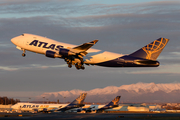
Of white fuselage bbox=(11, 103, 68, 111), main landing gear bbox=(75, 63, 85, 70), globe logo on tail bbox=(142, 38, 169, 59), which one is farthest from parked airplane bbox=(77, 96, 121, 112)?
globe logo on tail bbox=(142, 38, 169, 59)

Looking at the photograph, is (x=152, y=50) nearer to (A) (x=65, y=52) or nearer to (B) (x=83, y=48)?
(B) (x=83, y=48)

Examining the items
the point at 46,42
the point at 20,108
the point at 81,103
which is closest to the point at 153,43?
the point at 46,42

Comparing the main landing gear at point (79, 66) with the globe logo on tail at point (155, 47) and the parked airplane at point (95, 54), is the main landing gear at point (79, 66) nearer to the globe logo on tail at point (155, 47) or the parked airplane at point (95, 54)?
the parked airplane at point (95, 54)

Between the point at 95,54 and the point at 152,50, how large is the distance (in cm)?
1452

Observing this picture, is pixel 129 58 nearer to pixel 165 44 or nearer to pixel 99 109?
pixel 165 44

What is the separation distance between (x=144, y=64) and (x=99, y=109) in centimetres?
8497

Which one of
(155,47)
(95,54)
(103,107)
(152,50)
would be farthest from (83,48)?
(103,107)

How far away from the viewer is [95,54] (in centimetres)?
6381

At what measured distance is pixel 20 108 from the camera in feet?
456

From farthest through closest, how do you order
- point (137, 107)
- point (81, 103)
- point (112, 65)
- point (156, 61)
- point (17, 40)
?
point (137, 107) < point (81, 103) < point (17, 40) < point (112, 65) < point (156, 61)

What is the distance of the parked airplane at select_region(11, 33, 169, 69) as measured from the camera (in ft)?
202

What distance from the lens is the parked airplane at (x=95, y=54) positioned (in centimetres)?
6144

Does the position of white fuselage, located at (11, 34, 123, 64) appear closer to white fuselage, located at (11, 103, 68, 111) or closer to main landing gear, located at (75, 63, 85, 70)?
main landing gear, located at (75, 63, 85, 70)

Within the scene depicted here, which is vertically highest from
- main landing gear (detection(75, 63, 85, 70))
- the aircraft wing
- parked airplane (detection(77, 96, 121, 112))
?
the aircraft wing
